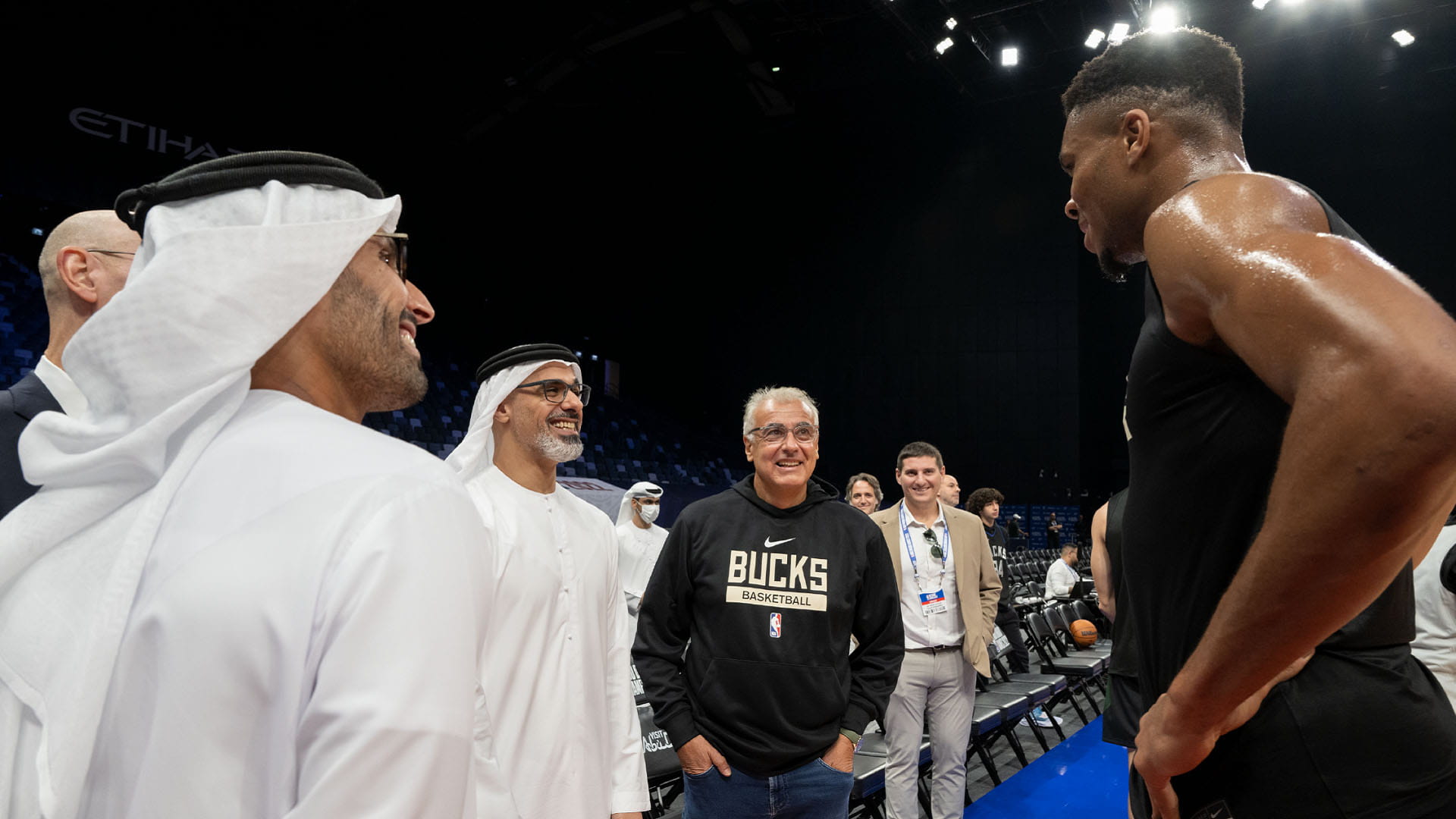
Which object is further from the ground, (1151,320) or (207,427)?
(1151,320)

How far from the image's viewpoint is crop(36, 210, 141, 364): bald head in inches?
85.0

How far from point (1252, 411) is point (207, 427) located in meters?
1.17

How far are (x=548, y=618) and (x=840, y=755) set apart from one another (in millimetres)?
1053

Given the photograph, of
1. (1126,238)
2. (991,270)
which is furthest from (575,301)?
(1126,238)

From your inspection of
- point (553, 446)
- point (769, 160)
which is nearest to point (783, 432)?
point (553, 446)

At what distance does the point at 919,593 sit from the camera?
4848 mm

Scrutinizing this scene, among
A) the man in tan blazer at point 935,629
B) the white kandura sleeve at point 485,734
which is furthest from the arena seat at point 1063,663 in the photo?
the white kandura sleeve at point 485,734

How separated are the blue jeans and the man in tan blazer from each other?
1.62 m

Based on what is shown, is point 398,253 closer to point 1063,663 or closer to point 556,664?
point 556,664

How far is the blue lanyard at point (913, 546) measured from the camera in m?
4.90

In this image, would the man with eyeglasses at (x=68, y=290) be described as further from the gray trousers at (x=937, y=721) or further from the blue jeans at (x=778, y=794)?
the gray trousers at (x=937, y=721)

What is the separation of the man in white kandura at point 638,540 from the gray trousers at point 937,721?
2602mm

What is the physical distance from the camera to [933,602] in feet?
15.9

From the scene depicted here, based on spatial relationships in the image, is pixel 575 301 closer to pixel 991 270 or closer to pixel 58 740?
pixel 991 270
